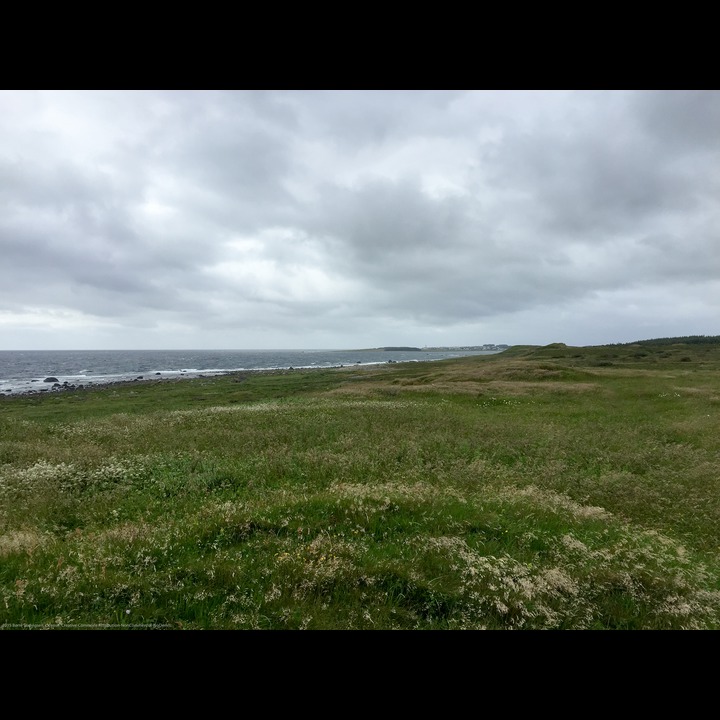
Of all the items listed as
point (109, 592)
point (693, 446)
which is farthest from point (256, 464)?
point (693, 446)

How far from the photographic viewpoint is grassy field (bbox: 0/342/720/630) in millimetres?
6477

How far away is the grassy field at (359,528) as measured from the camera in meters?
6.48

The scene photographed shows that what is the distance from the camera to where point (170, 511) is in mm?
11109

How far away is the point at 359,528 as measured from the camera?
31.4ft
